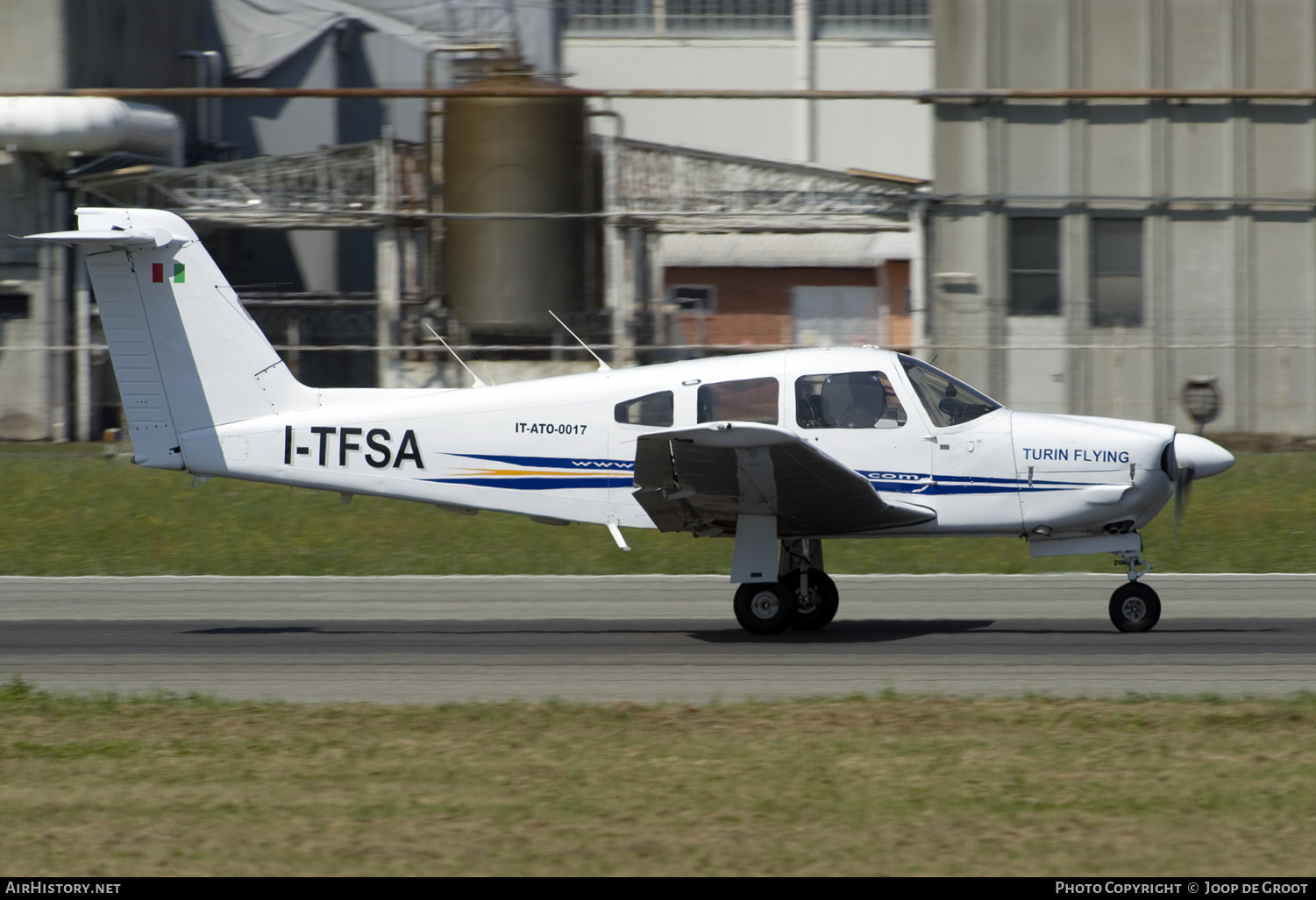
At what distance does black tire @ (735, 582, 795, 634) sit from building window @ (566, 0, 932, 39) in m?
24.7

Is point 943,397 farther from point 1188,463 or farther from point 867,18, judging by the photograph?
point 867,18

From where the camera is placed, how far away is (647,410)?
36.0 feet

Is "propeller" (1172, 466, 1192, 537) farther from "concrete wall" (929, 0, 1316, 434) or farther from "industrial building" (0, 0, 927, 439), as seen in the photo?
"industrial building" (0, 0, 927, 439)

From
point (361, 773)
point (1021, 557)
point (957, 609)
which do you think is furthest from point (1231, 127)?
point (361, 773)

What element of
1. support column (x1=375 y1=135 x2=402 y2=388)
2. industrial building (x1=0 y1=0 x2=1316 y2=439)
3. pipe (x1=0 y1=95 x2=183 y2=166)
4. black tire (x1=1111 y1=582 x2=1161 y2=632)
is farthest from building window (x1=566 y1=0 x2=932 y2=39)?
black tire (x1=1111 y1=582 x2=1161 y2=632)

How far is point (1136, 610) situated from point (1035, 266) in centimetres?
1311

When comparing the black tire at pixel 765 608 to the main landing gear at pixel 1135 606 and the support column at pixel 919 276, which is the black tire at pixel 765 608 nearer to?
the main landing gear at pixel 1135 606

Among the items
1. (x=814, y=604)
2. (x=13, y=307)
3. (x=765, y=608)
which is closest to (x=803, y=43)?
(x=13, y=307)

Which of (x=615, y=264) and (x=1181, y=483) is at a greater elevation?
(x=615, y=264)

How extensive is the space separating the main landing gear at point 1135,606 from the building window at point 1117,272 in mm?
12823

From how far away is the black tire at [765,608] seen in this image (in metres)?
11.0

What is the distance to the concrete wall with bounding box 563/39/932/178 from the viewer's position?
101 feet

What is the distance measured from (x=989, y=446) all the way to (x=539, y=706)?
14.0 feet

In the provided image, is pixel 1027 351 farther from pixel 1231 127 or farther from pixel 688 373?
pixel 688 373
